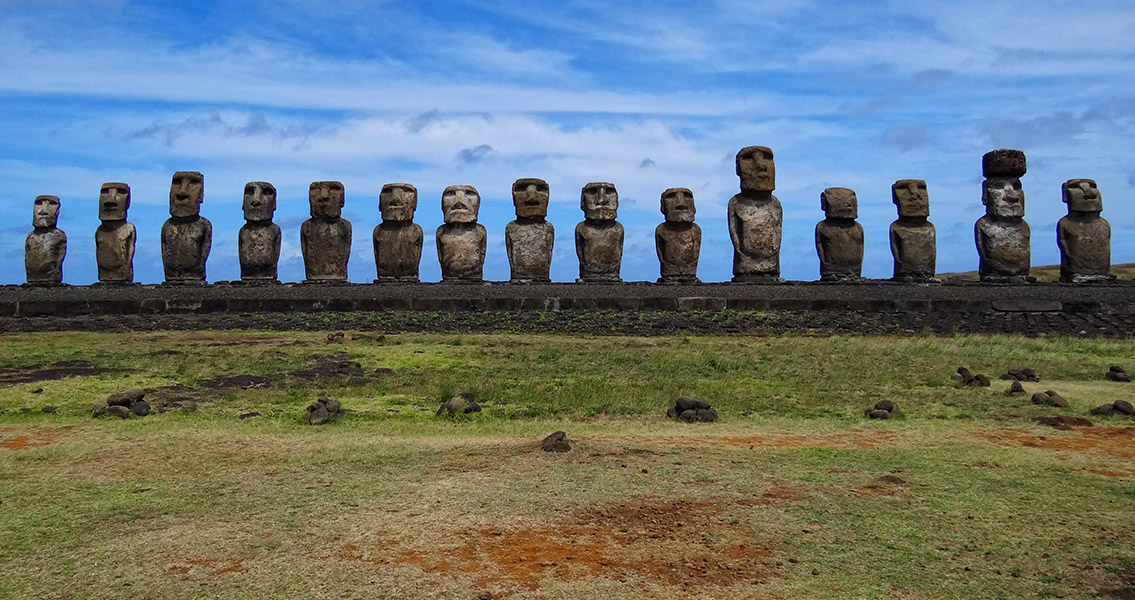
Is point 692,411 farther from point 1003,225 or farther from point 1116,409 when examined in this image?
point 1003,225

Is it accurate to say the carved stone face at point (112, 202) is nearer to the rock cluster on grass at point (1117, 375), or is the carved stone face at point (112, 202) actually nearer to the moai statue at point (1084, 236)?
the rock cluster on grass at point (1117, 375)

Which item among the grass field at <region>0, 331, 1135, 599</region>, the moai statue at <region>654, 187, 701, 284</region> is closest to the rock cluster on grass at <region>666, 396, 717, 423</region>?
the grass field at <region>0, 331, 1135, 599</region>

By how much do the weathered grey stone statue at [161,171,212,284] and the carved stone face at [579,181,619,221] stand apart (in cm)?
850

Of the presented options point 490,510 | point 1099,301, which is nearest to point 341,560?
point 490,510

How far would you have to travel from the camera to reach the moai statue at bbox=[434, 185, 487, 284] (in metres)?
21.6

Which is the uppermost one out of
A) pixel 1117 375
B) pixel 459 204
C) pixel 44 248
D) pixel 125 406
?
pixel 459 204

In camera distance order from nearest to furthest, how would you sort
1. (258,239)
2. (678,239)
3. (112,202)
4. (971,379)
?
(971,379), (678,239), (258,239), (112,202)

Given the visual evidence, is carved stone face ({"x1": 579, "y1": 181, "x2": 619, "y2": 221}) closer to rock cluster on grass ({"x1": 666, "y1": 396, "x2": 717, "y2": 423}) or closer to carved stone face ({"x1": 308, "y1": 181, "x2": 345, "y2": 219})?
carved stone face ({"x1": 308, "y1": 181, "x2": 345, "y2": 219})

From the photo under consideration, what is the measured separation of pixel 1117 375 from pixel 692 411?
551 centimetres

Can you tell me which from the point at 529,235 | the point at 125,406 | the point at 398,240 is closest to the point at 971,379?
the point at 125,406

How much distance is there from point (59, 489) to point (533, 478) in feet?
8.98

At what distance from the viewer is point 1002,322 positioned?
16.4 metres

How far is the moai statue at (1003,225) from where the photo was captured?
2138 cm

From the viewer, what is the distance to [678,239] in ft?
69.7
